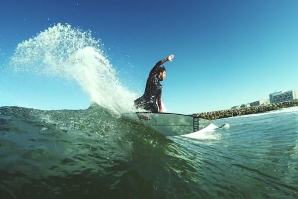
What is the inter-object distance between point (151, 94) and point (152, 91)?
0.15 meters

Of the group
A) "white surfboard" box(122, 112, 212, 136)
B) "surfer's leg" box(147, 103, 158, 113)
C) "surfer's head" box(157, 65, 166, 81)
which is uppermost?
"surfer's head" box(157, 65, 166, 81)

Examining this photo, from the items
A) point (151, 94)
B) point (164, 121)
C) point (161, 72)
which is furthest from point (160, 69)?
point (164, 121)

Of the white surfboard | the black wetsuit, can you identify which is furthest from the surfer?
the white surfboard

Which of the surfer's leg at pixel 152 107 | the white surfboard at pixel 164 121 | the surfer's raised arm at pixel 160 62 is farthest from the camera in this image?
the surfer's raised arm at pixel 160 62

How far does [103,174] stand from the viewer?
4641 millimetres

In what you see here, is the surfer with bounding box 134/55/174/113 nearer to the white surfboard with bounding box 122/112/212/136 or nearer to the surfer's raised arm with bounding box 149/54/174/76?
the surfer's raised arm with bounding box 149/54/174/76

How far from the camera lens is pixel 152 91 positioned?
1114cm

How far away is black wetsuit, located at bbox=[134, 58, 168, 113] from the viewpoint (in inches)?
436

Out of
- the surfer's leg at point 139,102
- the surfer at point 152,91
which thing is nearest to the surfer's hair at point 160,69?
the surfer at point 152,91

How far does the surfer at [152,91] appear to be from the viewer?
36.3ft

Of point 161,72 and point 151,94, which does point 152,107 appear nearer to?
point 151,94

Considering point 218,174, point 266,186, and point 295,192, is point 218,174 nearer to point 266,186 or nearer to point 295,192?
point 266,186

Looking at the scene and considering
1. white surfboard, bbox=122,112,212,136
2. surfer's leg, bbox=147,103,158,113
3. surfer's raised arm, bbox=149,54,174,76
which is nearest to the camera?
white surfboard, bbox=122,112,212,136

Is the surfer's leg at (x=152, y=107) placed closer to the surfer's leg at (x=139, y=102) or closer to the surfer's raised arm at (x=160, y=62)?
the surfer's leg at (x=139, y=102)
